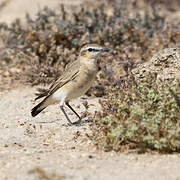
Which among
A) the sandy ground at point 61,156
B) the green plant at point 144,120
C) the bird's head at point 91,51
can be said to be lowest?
the sandy ground at point 61,156

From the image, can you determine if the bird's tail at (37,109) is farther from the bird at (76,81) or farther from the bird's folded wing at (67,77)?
the bird's folded wing at (67,77)

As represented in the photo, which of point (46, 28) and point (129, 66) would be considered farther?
point (46, 28)

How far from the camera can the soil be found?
14.2ft

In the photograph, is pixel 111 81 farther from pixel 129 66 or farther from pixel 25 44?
pixel 25 44

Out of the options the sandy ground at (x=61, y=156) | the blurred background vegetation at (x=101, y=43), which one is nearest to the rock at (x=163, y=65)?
the blurred background vegetation at (x=101, y=43)

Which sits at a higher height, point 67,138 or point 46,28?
point 46,28

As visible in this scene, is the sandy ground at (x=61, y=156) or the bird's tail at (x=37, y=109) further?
the bird's tail at (x=37, y=109)

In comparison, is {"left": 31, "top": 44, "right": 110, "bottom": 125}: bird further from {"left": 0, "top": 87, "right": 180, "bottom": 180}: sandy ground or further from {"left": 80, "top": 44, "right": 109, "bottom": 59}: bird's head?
{"left": 0, "top": 87, "right": 180, "bottom": 180}: sandy ground

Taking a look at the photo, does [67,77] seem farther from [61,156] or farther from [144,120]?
[144,120]

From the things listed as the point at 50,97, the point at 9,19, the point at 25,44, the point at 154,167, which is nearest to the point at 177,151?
the point at 154,167

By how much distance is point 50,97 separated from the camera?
278 inches

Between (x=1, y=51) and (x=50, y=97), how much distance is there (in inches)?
138

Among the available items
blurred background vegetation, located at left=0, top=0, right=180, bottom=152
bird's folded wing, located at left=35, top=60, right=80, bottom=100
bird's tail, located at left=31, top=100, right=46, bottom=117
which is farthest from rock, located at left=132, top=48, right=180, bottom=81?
bird's tail, located at left=31, top=100, right=46, bottom=117

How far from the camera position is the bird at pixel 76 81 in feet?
22.3
